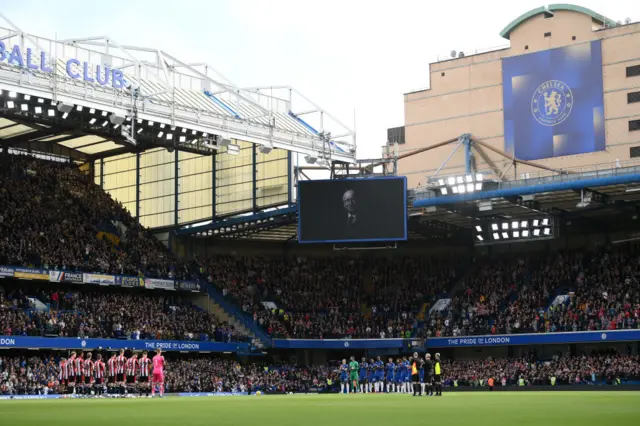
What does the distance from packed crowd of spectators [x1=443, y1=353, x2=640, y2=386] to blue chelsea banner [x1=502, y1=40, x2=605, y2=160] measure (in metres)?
14.4

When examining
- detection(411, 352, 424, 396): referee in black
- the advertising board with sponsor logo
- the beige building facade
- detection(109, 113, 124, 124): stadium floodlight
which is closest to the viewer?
detection(411, 352, 424, 396): referee in black

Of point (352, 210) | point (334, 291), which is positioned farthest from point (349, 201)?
point (334, 291)

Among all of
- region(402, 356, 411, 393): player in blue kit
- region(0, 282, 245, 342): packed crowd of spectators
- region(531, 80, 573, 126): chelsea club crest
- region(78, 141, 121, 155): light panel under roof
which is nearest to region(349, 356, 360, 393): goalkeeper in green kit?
region(402, 356, 411, 393): player in blue kit

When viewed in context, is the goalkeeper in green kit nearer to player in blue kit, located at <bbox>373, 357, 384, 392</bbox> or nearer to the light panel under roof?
player in blue kit, located at <bbox>373, 357, 384, 392</bbox>

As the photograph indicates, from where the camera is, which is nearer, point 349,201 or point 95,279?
point 95,279

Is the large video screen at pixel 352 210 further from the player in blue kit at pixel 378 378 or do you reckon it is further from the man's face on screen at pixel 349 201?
the player in blue kit at pixel 378 378

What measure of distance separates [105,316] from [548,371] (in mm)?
26328

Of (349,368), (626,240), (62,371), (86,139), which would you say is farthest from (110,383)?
(626,240)

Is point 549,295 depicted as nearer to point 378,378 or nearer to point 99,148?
point 378,378

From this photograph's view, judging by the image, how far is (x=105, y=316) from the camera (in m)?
57.5

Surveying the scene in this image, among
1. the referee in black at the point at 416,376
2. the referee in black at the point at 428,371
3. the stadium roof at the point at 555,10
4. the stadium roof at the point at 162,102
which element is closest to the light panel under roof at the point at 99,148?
the stadium roof at the point at 162,102

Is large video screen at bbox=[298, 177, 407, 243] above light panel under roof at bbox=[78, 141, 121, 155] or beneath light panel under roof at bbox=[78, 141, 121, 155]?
beneath

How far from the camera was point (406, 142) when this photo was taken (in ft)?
239

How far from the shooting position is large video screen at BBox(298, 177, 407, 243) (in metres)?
60.2
